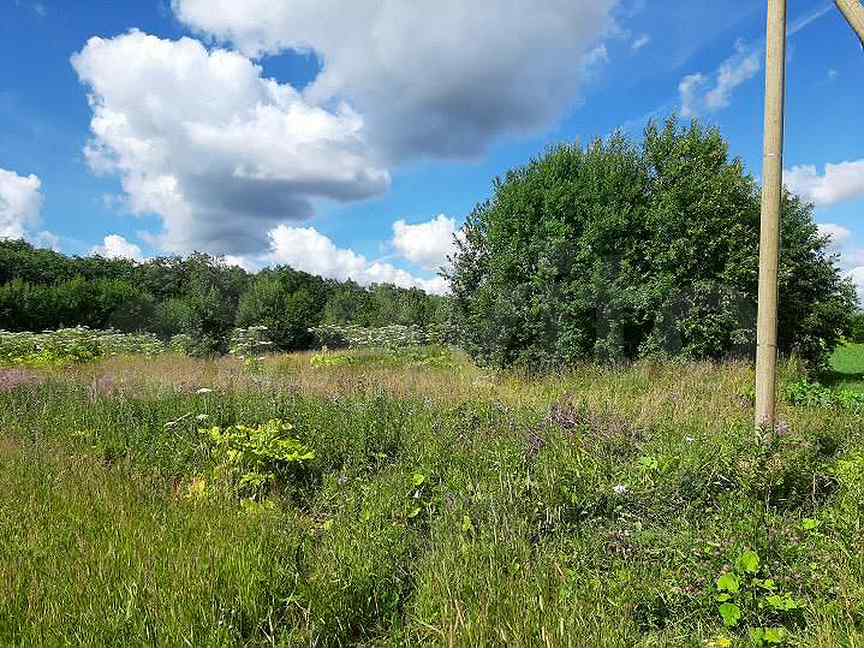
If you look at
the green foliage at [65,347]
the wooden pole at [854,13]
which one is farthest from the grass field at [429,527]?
the green foliage at [65,347]

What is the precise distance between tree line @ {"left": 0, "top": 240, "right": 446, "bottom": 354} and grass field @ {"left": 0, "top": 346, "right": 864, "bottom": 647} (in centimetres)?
790

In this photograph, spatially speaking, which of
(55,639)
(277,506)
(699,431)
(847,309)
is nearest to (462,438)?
(277,506)

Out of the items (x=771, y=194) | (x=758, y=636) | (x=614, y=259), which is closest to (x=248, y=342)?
(x=614, y=259)

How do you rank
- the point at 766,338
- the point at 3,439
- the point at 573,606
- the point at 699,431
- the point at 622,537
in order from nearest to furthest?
1. the point at 573,606
2. the point at 622,537
3. the point at 766,338
4. the point at 699,431
5. the point at 3,439

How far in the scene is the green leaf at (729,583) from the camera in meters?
2.59

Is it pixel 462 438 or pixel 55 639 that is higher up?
pixel 462 438

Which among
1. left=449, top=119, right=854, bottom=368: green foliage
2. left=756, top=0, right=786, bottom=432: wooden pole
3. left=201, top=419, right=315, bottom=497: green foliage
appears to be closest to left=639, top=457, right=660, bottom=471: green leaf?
left=756, top=0, right=786, bottom=432: wooden pole

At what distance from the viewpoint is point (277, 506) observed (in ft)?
12.8

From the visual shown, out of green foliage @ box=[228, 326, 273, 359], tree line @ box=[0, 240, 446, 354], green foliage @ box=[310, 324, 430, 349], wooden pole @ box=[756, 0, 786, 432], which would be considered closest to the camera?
wooden pole @ box=[756, 0, 786, 432]

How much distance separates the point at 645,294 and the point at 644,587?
8375mm

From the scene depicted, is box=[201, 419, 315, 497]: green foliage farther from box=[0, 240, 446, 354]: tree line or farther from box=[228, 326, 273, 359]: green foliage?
box=[228, 326, 273, 359]: green foliage

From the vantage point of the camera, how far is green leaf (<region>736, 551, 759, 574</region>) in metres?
2.65

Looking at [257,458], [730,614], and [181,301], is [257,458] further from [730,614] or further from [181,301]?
[181,301]

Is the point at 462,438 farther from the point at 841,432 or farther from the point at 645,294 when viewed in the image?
the point at 645,294
